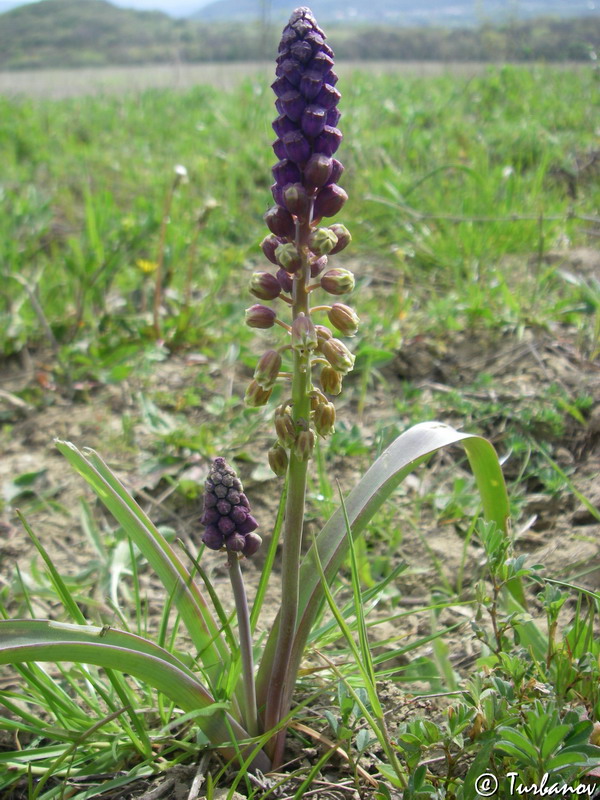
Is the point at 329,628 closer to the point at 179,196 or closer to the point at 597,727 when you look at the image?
the point at 597,727

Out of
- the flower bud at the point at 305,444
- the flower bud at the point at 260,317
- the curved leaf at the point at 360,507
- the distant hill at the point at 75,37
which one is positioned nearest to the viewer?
the flower bud at the point at 305,444

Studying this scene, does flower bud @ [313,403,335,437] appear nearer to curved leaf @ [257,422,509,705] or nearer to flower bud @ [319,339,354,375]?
flower bud @ [319,339,354,375]

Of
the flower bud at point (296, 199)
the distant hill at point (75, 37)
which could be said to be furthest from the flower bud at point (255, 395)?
the distant hill at point (75, 37)

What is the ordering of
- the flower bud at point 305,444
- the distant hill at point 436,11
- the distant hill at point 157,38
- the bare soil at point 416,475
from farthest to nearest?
the distant hill at point 157,38, the distant hill at point 436,11, the bare soil at point 416,475, the flower bud at point 305,444

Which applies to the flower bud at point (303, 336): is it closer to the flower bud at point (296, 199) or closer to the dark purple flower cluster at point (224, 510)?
the flower bud at point (296, 199)

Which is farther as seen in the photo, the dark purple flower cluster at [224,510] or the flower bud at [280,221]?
the dark purple flower cluster at [224,510]

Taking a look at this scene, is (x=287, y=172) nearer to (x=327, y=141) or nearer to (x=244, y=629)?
(x=327, y=141)
